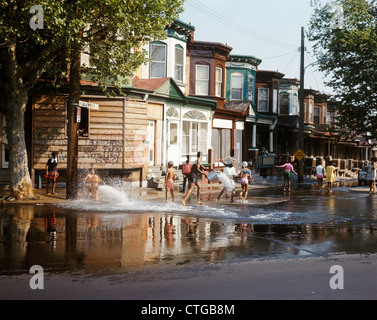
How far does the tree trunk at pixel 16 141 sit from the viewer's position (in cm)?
1597

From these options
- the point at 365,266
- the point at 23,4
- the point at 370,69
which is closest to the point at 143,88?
the point at 23,4

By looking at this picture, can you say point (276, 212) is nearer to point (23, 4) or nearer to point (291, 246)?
point (291, 246)

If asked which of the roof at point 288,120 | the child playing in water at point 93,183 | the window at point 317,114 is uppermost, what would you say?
the window at point 317,114

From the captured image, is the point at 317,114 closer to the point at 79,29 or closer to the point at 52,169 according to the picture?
the point at 52,169

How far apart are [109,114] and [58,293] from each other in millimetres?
15614

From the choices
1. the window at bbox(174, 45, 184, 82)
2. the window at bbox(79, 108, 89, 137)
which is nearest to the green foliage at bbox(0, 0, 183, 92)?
the window at bbox(79, 108, 89, 137)

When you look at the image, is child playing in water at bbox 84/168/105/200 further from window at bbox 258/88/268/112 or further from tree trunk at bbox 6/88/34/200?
window at bbox 258/88/268/112

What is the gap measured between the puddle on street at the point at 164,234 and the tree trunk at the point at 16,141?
1314mm

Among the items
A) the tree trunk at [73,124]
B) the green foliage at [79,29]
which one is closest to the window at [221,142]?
the green foliage at [79,29]

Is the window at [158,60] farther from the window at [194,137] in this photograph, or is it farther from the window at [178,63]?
the window at [194,137]

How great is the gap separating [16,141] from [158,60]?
13.0m

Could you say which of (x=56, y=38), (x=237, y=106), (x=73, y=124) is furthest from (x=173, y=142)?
(x=56, y=38)

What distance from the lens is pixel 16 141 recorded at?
1602 cm

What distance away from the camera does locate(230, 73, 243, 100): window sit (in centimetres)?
3725
